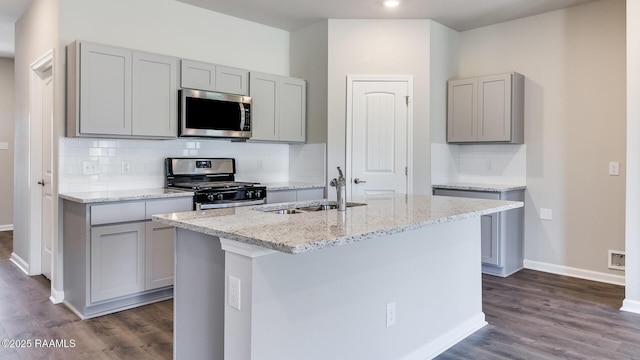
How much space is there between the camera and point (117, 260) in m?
3.28

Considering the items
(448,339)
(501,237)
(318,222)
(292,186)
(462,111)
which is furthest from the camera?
(462,111)

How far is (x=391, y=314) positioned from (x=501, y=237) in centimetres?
242

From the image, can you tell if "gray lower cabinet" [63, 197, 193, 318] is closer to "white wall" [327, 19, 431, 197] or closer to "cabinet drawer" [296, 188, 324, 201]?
"cabinet drawer" [296, 188, 324, 201]

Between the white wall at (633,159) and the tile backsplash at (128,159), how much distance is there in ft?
11.2

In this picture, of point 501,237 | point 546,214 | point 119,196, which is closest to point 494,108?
point 546,214

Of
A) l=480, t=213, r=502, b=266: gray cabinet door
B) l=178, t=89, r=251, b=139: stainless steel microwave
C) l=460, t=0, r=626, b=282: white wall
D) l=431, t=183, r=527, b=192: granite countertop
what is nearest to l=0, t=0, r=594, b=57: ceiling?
l=460, t=0, r=626, b=282: white wall

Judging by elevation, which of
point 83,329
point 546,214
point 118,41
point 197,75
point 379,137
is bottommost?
point 83,329

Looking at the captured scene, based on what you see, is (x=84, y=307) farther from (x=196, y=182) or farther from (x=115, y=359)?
(x=196, y=182)

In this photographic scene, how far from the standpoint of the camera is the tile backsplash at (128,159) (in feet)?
11.8

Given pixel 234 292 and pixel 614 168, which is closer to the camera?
pixel 234 292

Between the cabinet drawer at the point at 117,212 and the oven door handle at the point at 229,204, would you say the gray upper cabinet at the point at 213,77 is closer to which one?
the oven door handle at the point at 229,204

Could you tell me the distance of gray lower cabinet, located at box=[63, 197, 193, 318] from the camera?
125 inches

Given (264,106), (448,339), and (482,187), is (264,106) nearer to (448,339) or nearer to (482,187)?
(482,187)

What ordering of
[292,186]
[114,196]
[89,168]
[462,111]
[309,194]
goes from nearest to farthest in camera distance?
[114,196]
[89,168]
[292,186]
[309,194]
[462,111]
